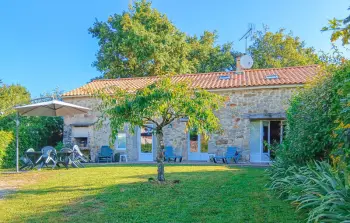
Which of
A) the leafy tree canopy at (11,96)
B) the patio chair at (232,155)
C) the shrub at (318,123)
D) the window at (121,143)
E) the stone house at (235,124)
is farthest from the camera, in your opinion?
the leafy tree canopy at (11,96)

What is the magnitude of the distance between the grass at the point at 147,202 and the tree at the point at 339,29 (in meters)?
3.14

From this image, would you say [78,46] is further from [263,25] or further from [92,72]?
[263,25]

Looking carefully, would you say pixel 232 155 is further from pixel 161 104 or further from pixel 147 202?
pixel 147 202

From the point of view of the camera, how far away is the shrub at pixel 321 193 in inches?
147

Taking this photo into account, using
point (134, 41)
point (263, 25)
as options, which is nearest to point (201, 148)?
point (134, 41)

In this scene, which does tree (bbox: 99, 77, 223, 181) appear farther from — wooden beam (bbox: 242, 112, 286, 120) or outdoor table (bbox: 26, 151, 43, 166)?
wooden beam (bbox: 242, 112, 286, 120)

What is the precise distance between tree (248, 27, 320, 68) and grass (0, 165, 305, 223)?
19766mm

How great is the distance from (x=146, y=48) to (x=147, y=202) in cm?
1848

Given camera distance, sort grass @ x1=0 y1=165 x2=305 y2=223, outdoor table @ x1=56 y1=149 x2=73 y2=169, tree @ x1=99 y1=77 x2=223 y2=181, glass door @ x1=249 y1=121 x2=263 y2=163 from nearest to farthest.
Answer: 1. grass @ x1=0 y1=165 x2=305 y2=223
2. tree @ x1=99 y1=77 x2=223 y2=181
3. outdoor table @ x1=56 y1=149 x2=73 y2=169
4. glass door @ x1=249 y1=121 x2=263 y2=163

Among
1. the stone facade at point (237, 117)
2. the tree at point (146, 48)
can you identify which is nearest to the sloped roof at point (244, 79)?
the stone facade at point (237, 117)

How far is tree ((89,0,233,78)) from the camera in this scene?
23.2m

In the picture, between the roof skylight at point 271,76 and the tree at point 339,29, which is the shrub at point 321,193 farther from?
the roof skylight at point 271,76

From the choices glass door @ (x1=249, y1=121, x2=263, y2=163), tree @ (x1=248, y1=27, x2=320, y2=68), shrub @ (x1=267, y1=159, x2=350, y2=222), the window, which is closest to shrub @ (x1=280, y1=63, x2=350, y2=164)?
shrub @ (x1=267, y1=159, x2=350, y2=222)

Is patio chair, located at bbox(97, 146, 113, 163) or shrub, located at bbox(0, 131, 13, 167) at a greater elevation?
shrub, located at bbox(0, 131, 13, 167)
